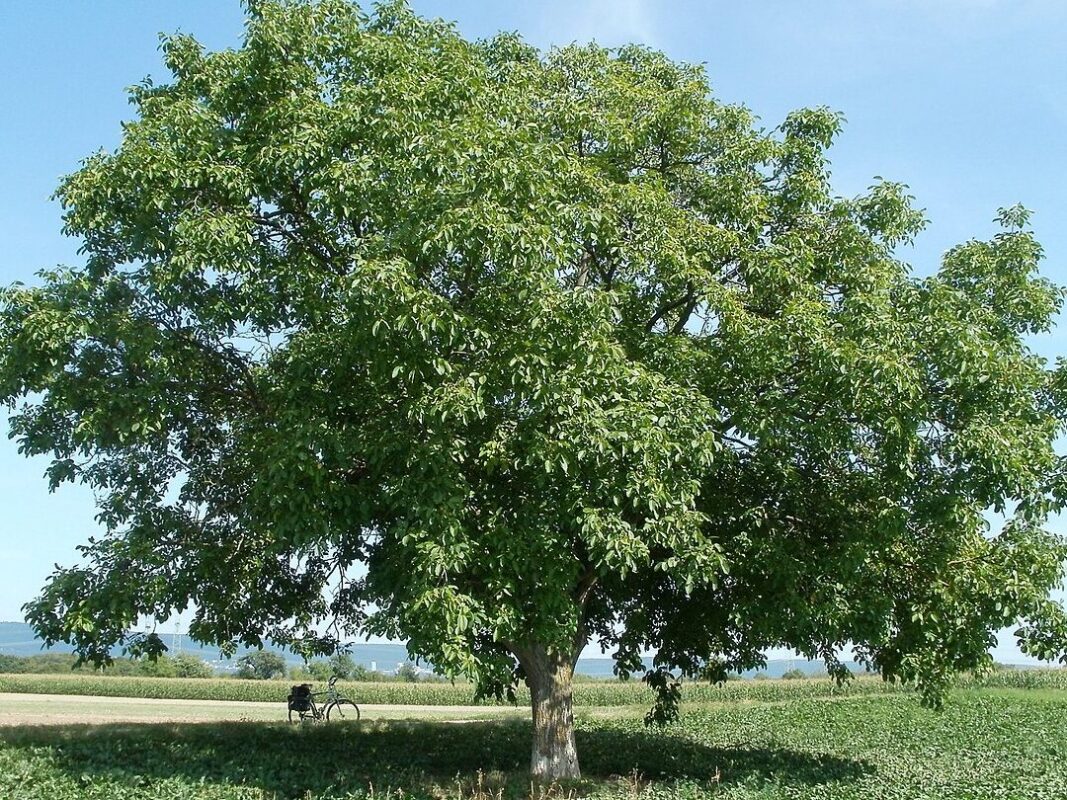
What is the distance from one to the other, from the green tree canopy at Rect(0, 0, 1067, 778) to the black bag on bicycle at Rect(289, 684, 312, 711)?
37.1 ft

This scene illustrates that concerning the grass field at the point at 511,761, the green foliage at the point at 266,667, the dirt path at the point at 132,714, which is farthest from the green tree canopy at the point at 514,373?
the green foliage at the point at 266,667

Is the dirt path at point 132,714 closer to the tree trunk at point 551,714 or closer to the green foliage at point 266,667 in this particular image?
the tree trunk at point 551,714

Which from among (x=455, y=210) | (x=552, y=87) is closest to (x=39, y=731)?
(x=455, y=210)

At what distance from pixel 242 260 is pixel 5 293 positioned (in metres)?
4.00

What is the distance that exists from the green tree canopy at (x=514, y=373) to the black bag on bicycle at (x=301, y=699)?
1132 centimetres

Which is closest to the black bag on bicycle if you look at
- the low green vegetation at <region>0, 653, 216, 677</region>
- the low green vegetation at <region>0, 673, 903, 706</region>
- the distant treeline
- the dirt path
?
the dirt path

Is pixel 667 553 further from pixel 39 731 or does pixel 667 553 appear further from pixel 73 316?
pixel 39 731

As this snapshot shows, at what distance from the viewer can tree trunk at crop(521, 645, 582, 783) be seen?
17.7 m

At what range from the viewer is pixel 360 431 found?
15.2 m

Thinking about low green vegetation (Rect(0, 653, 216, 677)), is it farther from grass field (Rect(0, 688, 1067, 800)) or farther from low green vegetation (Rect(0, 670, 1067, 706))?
grass field (Rect(0, 688, 1067, 800))

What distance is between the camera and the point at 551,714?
709 inches

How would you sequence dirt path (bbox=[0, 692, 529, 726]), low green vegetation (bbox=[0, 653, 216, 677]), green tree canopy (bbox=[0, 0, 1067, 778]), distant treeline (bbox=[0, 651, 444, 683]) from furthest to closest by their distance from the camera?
low green vegetation (bbox=[0, 653, 216, 677]) < distant treeline (bbox=[0, 651, 444, 683]) < dirt path (bbox=[0, 692, 529, 726]) < green tree canopy (bbox=[0, 0, 1067, 778])

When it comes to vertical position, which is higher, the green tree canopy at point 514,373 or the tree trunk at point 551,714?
the green tree canopy at point 514,373

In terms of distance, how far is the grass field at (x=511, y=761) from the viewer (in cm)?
1567
